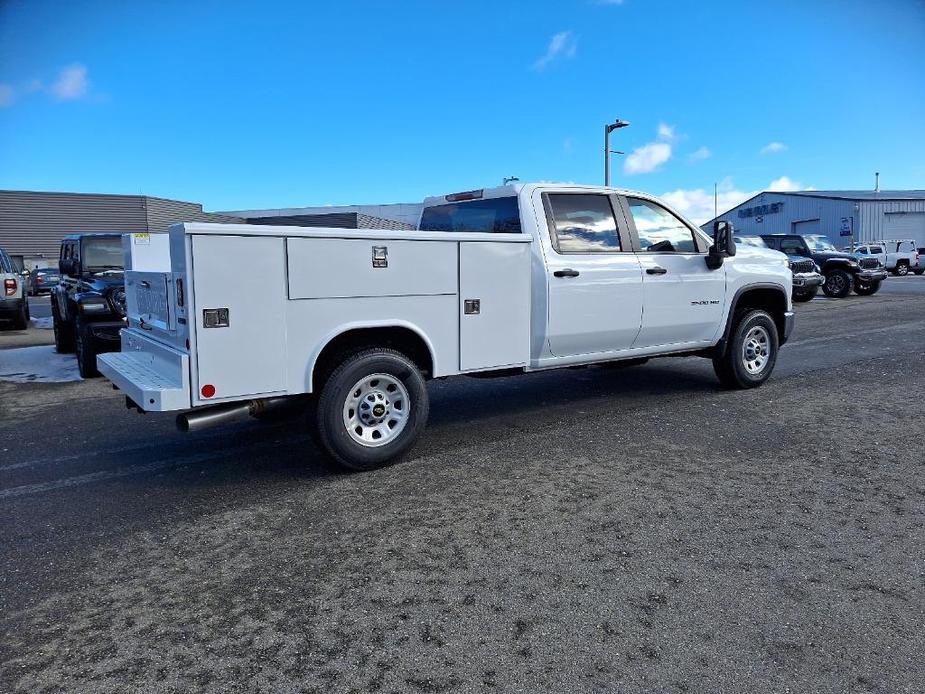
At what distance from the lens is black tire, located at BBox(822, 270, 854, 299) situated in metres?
20.9

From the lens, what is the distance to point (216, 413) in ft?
14.5

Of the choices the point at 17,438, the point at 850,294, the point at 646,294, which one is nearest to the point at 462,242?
the point at 646,294

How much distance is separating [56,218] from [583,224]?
1858 inches

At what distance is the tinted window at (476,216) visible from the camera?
5938 millimetres

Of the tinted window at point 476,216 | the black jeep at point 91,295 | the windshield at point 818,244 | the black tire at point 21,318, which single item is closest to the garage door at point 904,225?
the windshield at point 818,244

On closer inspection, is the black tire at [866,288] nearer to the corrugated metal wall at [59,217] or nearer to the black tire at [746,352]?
the black tire at [746,352]

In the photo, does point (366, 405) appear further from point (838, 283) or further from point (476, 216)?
point (838, 283)

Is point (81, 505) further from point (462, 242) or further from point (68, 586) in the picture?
point (462, 242)

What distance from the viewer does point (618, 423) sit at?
624 centimetres

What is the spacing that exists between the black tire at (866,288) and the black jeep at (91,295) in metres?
20.5

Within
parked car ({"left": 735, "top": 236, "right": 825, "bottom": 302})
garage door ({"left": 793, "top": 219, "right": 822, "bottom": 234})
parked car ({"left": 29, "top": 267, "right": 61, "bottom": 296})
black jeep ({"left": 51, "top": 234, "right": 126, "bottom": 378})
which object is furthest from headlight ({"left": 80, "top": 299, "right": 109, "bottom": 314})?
garage door ({"left": 793, "top": 219, "right": 822, "bottom": 234})

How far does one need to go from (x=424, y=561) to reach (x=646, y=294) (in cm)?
375

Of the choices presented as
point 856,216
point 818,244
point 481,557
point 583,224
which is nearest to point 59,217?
point 818,244

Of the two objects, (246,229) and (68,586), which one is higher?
(246,229)
